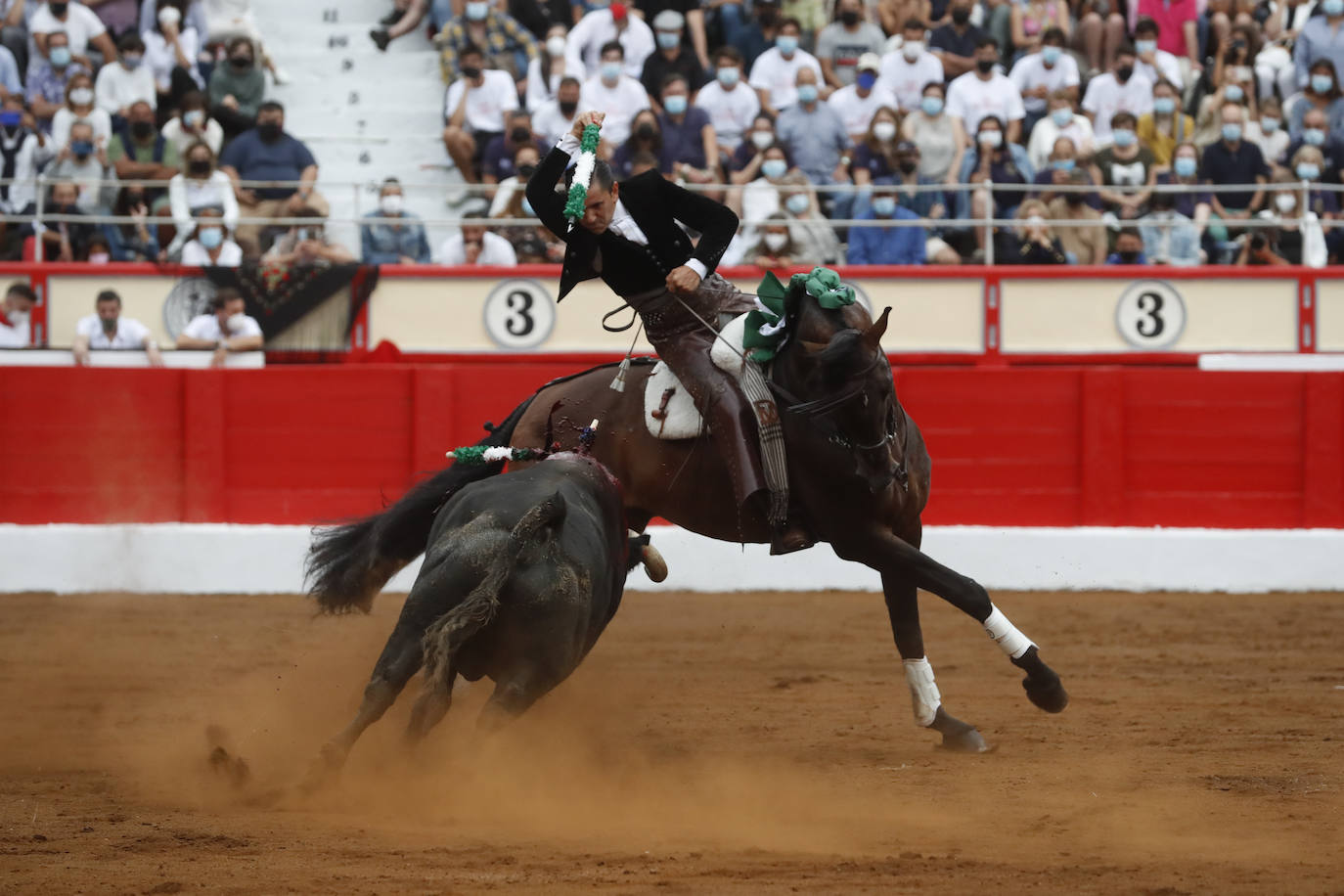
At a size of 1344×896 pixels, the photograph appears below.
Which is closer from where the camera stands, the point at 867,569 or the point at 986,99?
the point at 867,569

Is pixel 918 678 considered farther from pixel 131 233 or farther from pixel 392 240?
pixel 131 233

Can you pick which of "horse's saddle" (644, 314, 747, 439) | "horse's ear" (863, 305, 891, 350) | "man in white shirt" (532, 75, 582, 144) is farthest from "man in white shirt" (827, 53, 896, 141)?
"horse's ear" (863, 305, 891, 350)

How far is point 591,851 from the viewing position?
452 cm

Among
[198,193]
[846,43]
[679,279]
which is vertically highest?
[846,43]

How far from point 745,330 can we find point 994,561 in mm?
4960

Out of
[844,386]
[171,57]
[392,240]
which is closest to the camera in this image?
[844,386]

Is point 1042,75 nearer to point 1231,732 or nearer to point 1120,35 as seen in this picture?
point 1120,35

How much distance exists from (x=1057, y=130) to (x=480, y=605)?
397 inches

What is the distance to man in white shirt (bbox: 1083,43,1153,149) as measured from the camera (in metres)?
14.0

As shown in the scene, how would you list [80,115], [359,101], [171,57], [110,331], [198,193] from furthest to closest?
[359,101]
[171,57]
[80,115]
[198,193]
[110,331]

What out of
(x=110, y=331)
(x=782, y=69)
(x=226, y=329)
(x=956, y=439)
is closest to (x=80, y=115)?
(x=110, y=331)

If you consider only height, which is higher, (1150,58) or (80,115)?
(1150,58)

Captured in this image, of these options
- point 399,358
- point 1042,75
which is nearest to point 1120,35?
point 1042,75

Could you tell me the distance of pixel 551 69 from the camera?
46.5 ft
